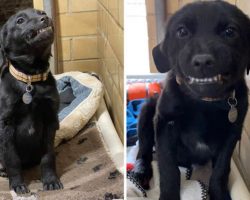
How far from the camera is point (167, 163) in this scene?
1.02 meters

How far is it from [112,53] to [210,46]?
72 centimetres

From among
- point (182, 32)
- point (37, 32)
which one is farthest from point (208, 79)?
point (37, 32)

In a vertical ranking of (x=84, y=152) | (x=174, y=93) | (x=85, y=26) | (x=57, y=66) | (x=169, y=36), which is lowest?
(x=84, y=152)

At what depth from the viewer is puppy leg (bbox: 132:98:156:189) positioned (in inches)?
39.6

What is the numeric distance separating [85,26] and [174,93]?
1038 mm

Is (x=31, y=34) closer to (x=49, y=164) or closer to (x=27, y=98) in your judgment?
(x=27, y=98)

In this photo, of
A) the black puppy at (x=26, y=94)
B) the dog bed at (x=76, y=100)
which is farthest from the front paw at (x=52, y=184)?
the dog bed at (x=76, y=100)

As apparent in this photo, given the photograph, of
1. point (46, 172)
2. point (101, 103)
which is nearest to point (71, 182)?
point (46, 172)

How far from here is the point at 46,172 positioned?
4.63 feet

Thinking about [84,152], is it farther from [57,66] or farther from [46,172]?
[57,66]

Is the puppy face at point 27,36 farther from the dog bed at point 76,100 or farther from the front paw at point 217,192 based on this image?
the front paw at point 217,192

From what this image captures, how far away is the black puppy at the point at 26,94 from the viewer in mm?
1307

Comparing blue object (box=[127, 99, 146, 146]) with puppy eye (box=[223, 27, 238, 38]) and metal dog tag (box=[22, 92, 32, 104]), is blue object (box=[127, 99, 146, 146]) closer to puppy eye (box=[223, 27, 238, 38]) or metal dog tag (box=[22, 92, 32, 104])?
puppy eye (box=[223, 27, 238, 38])

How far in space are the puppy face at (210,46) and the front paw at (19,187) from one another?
698mm
